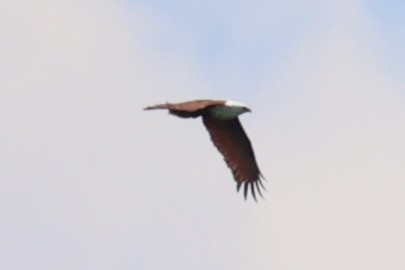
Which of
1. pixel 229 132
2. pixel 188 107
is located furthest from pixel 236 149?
pixel 188 107

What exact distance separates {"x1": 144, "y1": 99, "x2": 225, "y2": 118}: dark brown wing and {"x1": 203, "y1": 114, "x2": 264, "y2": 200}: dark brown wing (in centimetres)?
58

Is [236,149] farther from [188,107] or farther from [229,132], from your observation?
[188,107]

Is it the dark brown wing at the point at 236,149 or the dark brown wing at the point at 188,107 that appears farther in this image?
the dark brown wing at the point at 236,149

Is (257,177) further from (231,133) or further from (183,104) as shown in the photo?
(183,104)

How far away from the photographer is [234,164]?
136 feet

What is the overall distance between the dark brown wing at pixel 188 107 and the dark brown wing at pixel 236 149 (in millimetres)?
579

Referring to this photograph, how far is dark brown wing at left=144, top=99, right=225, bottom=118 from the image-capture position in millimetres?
37719

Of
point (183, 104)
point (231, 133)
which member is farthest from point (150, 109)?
point (231, 133)

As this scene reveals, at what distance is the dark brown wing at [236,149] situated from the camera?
40.2 metres

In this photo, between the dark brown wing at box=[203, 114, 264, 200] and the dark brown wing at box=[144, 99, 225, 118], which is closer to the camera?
the dark brown wing at box=[144, 99, 225, 118]

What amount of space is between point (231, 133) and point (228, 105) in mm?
1544

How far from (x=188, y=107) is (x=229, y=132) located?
2569 mm

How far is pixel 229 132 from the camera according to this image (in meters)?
40.6

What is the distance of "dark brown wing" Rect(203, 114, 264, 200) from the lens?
132 feet
